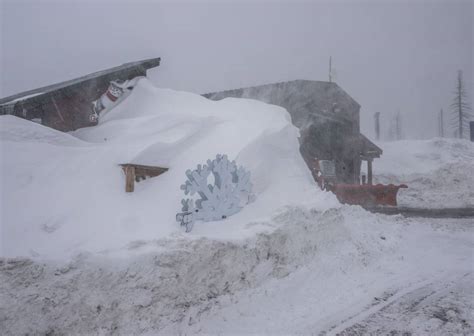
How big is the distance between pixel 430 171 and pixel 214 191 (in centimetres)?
2706

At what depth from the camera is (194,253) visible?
182 inches

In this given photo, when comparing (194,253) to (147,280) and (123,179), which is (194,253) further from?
(123,179)

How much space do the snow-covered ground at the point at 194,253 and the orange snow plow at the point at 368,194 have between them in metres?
4.08

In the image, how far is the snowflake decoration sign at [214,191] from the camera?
5.42m

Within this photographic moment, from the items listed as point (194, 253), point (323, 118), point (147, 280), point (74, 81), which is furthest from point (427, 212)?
point (74, 81)

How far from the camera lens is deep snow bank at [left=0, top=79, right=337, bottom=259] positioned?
4789 millimetres

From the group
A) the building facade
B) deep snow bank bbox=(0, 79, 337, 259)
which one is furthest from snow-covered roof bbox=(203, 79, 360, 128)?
deep snow bank bbox=(0, 79, 337, 259)

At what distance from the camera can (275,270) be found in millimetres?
5441

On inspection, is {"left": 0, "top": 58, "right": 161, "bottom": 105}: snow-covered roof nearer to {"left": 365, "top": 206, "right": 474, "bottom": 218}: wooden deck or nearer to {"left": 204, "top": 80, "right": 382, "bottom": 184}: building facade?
{"left": 204, "top": 80, "right": 382, "bottom": 184}: building facade

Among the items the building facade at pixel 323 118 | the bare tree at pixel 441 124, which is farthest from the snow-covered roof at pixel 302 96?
the bare tree at pixel 441 124

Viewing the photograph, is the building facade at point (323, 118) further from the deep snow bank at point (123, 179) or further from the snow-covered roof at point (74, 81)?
the deep snow bank at point (123, 179)

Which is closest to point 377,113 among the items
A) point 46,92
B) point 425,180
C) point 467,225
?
point 425,180

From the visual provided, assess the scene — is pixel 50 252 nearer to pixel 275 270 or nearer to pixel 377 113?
pixel 275 270

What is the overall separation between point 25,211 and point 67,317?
87.2 inches
